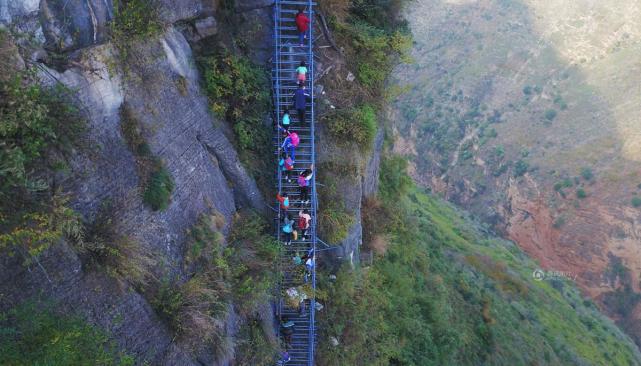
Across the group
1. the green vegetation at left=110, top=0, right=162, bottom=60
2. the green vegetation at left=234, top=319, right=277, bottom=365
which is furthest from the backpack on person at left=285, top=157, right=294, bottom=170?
the green vegetation at left=110, top=0, right=162, bottom=60

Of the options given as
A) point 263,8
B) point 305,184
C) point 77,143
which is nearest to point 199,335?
point 77,143

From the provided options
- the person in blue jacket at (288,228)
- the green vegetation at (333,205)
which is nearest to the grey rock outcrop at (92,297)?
the person in blue jacket at (288,228)

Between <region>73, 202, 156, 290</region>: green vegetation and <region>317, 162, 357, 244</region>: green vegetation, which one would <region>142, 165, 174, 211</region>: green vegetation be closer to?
<region>73, 202, 156, 290</region>: green vegetation

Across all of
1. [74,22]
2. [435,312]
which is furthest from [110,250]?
[435,312]

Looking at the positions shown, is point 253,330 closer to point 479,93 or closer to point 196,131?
point 196,131

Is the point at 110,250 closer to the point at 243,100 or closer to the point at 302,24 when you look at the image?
the point at 243,100
